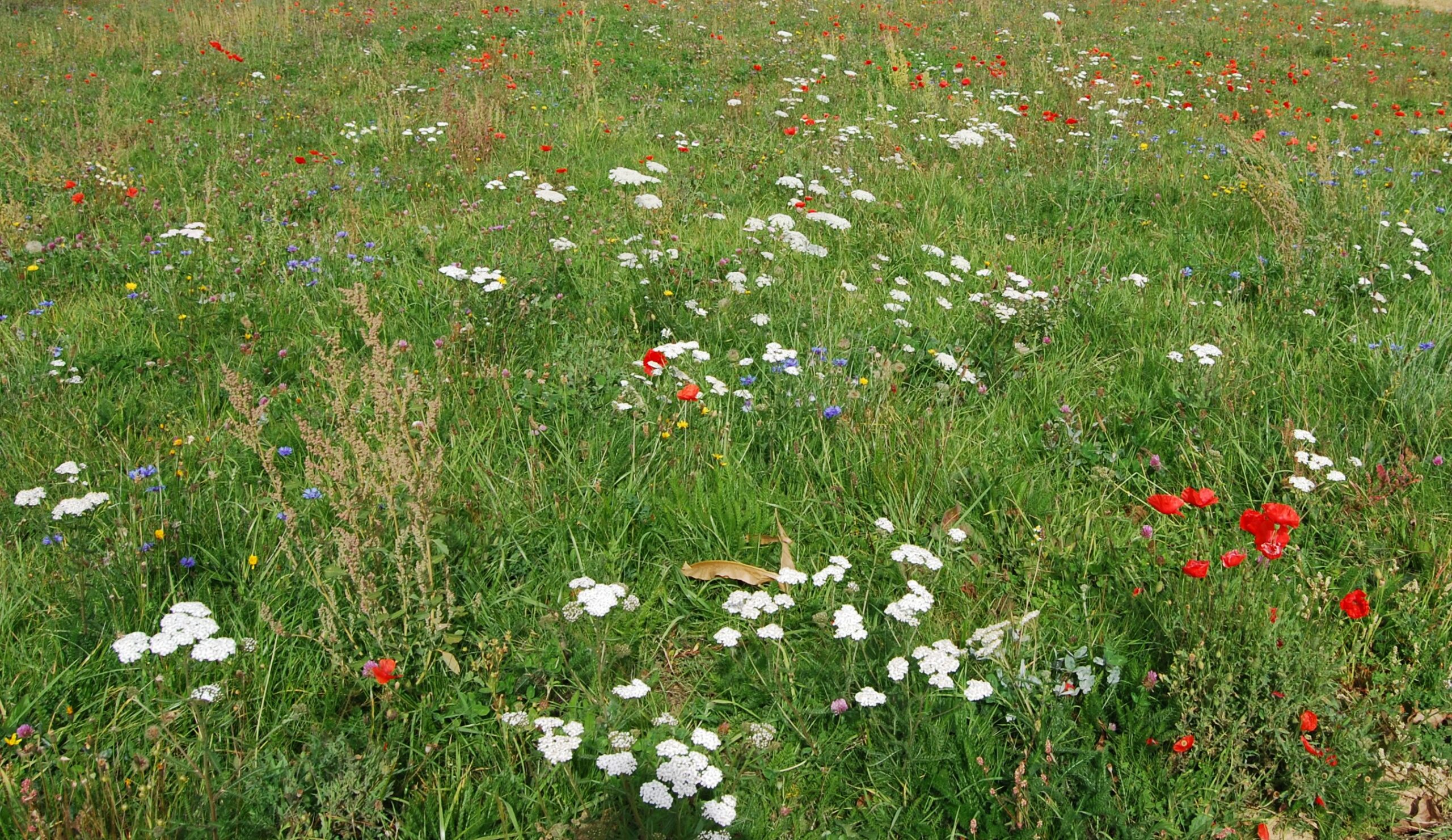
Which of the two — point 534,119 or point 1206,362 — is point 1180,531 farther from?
point 534,119

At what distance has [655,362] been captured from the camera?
320 centimetres

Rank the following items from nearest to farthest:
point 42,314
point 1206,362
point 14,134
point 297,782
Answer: point 297,782
point 1206,362
point 42,314
point 14,134

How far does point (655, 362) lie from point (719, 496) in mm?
628

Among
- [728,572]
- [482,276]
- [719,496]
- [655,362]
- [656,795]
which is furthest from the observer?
[482,276]

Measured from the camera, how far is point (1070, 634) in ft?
8.08

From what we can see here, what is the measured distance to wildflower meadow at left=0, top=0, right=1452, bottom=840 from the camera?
2.02 m

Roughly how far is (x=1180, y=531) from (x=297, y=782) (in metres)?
2.66

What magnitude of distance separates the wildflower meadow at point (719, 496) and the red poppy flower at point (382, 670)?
0.5 inches

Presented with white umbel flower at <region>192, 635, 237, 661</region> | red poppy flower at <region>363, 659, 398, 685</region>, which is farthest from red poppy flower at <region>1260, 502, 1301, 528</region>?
white umbel flower at <region>192, 635, 237, 661</region>

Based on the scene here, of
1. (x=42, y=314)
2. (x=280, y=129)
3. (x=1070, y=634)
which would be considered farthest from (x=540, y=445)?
(x=280, y=129)

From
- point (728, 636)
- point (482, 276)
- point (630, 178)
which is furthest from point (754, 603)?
point (630, 178)

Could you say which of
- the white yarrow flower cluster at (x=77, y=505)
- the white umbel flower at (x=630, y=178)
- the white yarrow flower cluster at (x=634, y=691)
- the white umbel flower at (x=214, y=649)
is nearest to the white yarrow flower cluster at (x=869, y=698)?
the white yarrow flower cluster at (x=634, y=691)

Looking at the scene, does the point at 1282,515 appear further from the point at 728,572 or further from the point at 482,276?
the point at 482,276

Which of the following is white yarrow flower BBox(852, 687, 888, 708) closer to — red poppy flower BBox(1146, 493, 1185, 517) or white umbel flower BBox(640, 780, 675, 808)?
white umbel flower BBox(640, 780, 675, 808)
